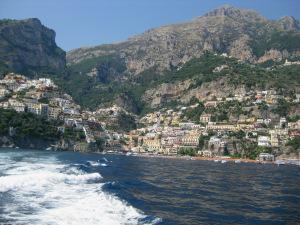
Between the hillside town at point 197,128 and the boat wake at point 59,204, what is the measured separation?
351 feet

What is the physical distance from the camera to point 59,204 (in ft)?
103

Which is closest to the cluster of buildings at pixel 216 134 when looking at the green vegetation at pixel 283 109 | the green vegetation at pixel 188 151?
the green vegetation at pixel 188 151

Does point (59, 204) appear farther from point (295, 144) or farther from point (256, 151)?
point (295, 144)

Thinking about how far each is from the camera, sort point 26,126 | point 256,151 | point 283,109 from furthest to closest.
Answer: point 283,109 → point 256,151 → point 26,126

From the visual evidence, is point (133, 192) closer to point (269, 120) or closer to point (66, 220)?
point (66, 220)

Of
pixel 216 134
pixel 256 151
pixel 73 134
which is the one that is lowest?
pixel 256 151

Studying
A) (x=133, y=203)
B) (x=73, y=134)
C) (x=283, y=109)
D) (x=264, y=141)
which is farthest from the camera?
(x=283, y=109)

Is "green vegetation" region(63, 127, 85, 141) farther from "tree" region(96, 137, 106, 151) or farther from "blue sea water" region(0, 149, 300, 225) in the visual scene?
"blue sea water" region(0, 149, 300, 225)

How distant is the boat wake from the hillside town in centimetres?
10690

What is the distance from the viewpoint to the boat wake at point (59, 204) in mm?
26406

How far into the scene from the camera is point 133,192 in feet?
135

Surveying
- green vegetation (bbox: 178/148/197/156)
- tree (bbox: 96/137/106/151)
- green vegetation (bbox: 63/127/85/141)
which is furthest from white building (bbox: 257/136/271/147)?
green vegetation (bbox: 63/127/85/141)

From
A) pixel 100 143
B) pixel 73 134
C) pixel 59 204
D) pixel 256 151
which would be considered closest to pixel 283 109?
pixel 256 151

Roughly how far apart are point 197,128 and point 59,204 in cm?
15176
